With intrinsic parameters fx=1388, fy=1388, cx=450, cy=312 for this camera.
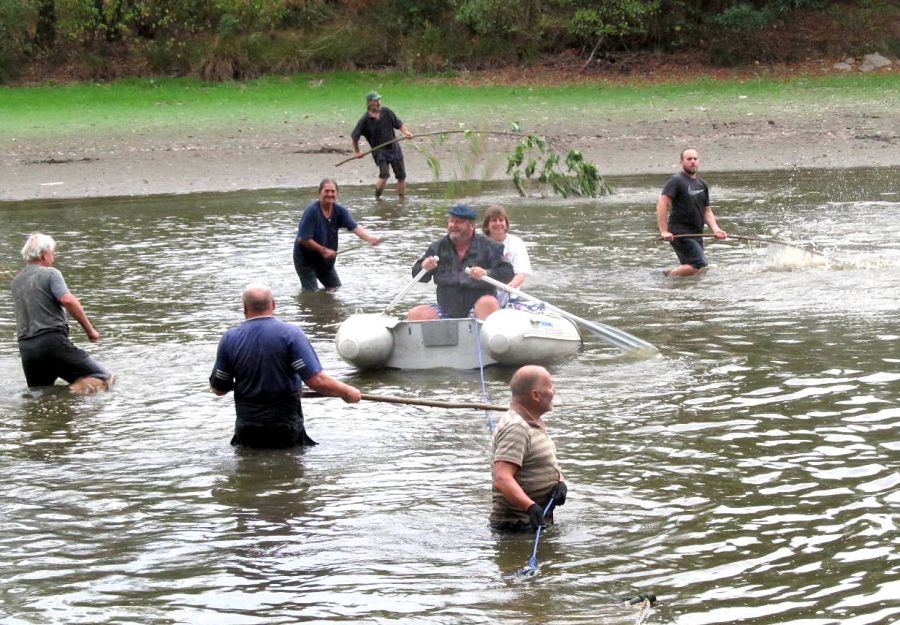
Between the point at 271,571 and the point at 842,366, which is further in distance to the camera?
the point at 842,366

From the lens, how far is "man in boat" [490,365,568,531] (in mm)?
7207

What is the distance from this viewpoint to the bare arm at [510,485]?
23.5ft

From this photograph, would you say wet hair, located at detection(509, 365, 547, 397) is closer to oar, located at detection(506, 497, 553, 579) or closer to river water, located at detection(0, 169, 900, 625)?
oar, located at detection(506, 497, 553, 579)

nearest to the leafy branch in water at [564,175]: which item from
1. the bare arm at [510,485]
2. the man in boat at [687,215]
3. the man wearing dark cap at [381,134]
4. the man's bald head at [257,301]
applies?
the man wearing dark cap at [381,134]

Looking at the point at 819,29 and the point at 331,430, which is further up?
the point at 819,29

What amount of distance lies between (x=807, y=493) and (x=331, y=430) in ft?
11.8

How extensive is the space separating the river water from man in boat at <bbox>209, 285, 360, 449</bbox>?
0.45 metres

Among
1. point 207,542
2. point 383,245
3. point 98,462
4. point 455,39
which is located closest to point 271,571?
point 207,542

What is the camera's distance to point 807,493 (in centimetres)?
819

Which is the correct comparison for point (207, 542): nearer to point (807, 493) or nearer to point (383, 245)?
point (807, 493)

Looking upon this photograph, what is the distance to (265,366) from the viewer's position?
356 inches

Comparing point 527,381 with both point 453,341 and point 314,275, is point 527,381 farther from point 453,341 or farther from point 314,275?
point 314,275

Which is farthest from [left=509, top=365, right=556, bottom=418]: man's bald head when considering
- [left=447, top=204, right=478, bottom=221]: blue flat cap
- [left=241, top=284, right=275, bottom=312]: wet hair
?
[left=447, top=204, right=478, bottom=221]: blue flat cap

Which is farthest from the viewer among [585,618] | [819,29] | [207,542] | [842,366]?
[819,29]
